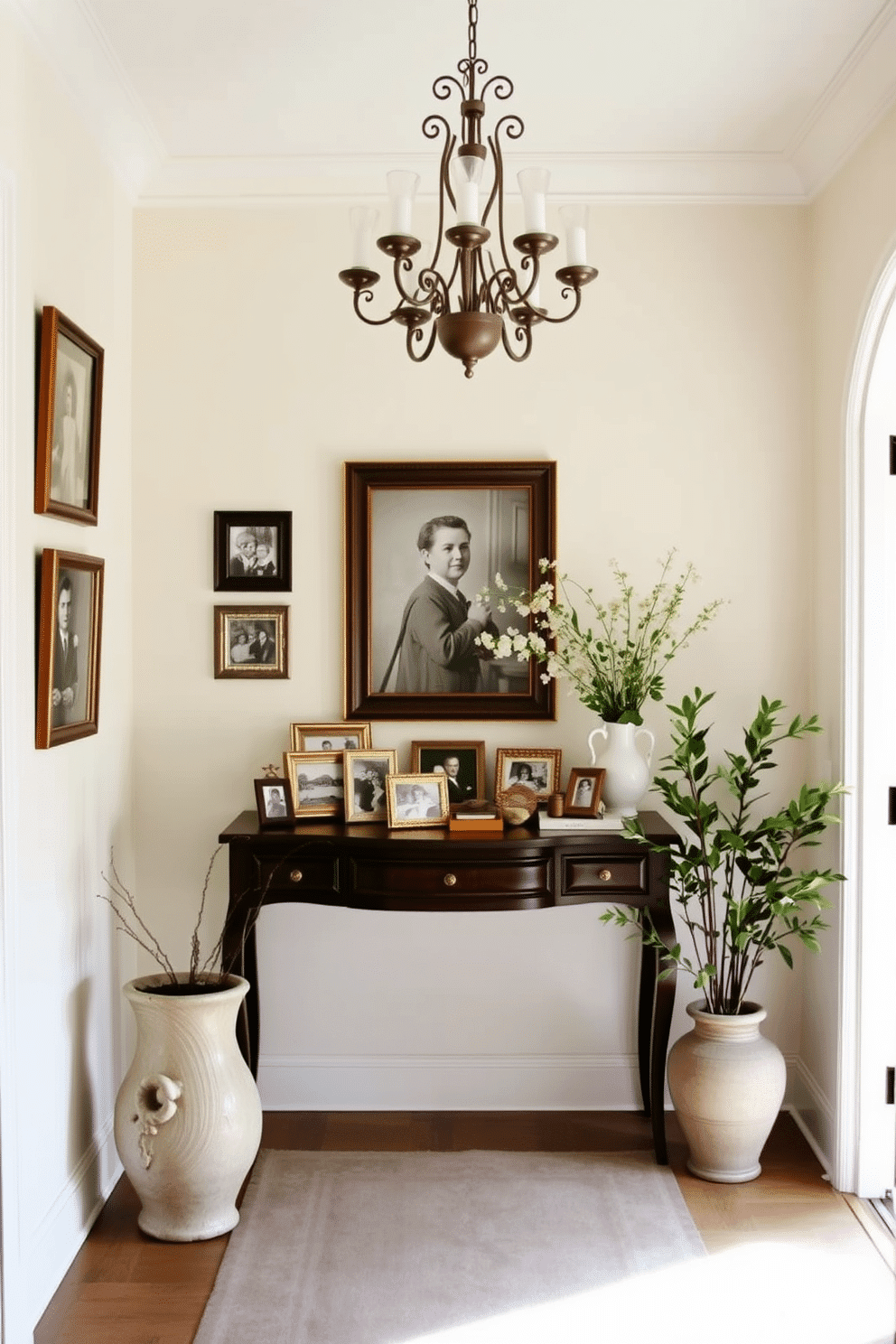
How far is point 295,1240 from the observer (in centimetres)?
300

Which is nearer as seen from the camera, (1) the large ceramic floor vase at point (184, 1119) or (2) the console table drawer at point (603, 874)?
(1) the large ceramic floor vase at point (184, 1119)

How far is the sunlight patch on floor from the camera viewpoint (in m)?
2.61

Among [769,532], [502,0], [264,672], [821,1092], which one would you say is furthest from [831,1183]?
[502,0]

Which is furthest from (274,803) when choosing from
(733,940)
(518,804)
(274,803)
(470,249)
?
(470,249)

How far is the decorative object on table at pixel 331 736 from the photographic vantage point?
12.1 ft

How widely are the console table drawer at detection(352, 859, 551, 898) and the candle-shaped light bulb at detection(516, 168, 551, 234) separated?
5.78ft

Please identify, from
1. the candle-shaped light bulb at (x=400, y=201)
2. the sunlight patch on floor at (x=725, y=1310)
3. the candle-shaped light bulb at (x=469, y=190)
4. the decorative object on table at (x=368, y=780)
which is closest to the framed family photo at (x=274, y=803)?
the decorative object on table at (x=368, y=780)

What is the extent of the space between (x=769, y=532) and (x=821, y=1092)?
1.72 metres

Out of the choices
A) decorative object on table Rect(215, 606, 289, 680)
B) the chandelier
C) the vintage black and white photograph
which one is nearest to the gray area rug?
the vintage black and white photograph

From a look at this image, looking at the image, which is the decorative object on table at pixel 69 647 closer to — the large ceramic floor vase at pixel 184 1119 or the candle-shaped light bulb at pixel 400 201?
the large ceramic floor vase at pixel 184 1119

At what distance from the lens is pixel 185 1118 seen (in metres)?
2.97

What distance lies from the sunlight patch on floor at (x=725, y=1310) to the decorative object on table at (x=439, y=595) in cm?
165

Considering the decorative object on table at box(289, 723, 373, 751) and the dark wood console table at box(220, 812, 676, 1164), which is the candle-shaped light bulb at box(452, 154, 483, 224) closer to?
the dark wood console table at box(220, 812, 676, 1164)

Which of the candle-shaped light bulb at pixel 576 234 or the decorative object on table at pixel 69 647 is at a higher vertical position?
the candle-shaped light bulb at pixel 576 234
